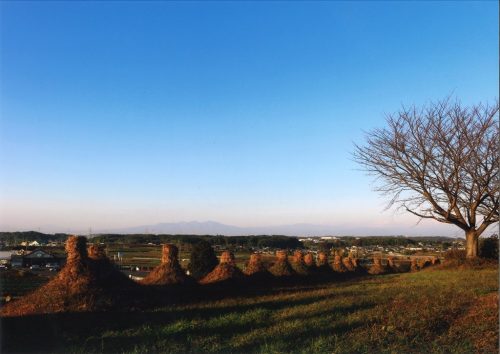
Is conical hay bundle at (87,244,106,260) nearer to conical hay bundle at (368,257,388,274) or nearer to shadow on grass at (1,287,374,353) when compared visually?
shadow on grass at (1,287,374,353)

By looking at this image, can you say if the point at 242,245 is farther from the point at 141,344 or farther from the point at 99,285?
the point at 141,344

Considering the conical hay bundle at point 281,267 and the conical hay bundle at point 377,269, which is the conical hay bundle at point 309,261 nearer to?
the conical hay bundle at point 281,267

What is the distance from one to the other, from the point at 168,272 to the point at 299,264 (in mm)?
13871

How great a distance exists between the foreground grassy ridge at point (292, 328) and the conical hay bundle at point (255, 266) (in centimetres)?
1078

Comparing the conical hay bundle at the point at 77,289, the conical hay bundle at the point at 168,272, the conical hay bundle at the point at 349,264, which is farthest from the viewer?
the conical hay bundle at the point at 349,264

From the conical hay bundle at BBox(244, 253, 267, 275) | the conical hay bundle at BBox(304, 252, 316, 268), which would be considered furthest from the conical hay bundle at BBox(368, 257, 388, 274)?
the conical hay bundle at BBox(244, 253, 267, 275)

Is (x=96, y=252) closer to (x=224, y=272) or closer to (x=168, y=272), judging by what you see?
(x=168, y=272)

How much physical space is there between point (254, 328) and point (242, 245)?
141ft

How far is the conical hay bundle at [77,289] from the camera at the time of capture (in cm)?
1058

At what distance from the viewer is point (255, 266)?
22.6 meters

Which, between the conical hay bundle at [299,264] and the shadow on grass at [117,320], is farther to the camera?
the conical hay bundle at [299,264]

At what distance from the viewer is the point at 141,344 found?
7062 millimetres

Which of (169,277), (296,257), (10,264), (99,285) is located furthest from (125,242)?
(99,285)

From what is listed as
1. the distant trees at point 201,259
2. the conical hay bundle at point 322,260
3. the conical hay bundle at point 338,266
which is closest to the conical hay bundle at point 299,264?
the conical hay bundle at point 322,260
